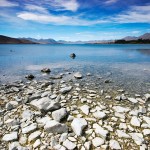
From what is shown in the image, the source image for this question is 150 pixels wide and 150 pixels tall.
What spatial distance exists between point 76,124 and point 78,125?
120 mm

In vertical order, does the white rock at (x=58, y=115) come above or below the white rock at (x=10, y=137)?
above

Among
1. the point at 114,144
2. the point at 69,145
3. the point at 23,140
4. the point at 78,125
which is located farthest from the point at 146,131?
the point at 23,140

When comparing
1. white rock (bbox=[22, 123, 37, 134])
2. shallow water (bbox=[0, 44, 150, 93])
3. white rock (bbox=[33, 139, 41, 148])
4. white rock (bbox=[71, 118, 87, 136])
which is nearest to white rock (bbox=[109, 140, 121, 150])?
white rock (bbox=[71, 118, 87, 136])

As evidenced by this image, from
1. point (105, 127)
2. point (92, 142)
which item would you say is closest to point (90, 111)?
point (105, 127)

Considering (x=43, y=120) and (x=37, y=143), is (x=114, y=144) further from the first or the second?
(x=43, y=120)

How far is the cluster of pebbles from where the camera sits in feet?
17.6

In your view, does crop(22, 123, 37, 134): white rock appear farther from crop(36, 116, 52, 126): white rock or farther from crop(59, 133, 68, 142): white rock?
crop(59, 133, 68, 142): white rock

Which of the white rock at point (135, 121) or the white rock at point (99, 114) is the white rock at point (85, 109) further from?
the white rock at point (135, 121)

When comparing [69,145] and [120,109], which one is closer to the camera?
[69,145]

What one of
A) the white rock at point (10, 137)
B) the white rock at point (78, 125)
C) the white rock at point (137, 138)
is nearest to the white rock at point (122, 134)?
the white rock at point (137, 138)

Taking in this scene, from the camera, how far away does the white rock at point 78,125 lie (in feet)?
19.3

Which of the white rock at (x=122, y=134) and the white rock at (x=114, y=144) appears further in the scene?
the white rock at (x=122, y=134)

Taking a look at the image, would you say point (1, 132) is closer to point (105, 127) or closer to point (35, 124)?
point (35, 124)

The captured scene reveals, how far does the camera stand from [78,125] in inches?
243
